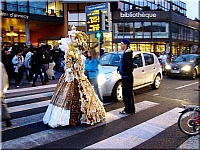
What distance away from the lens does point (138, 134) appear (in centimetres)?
475

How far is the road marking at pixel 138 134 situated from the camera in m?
4.19

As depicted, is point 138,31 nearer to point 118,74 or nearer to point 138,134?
point 118,74

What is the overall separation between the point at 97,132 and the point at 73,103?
813 millimetres

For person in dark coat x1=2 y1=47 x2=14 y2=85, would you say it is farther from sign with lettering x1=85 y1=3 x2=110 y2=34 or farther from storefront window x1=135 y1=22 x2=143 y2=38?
storefront window x1=135 y1=22 x2=143 y2=38

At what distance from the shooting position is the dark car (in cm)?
1343

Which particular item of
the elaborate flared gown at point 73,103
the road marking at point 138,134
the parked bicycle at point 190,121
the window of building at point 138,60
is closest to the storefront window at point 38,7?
the window of building at point 138,60

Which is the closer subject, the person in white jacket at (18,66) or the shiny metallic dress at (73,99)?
the shiny metallic dress at (73,99)

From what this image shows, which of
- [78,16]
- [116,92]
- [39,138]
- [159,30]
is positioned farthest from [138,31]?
[39,138]

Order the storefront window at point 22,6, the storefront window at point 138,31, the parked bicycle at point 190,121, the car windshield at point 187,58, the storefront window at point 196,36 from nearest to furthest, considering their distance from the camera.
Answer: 1. the parked bicycle at point 190,121
2. the car windshield at point 187,58
3. the storefront window at point 22,6
4. the storefront window at point 138,31
5. the storefront window at point 196,36

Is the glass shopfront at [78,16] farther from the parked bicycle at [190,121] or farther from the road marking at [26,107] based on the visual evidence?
the parked bicycle at [190,121]

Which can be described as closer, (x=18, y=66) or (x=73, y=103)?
(x=73, y=103)

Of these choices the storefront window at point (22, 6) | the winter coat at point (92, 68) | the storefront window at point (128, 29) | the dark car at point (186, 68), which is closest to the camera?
the winter coat at point (92, 68)

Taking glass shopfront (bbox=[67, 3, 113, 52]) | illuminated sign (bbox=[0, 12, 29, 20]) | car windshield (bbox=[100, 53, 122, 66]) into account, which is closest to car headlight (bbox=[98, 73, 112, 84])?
car windshield (bbox=[100, 53, 122, 66])

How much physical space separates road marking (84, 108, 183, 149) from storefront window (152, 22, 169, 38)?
31.5m
